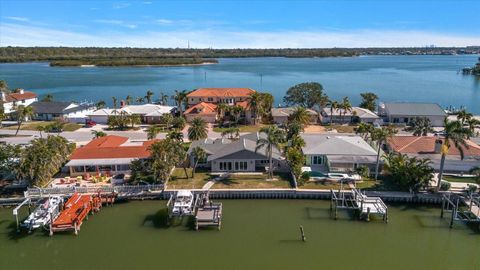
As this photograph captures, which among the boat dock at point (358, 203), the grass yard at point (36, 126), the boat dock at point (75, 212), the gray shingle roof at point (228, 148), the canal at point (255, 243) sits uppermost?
the gray shingle roof at point (228, 148)

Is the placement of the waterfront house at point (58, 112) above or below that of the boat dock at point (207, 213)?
above

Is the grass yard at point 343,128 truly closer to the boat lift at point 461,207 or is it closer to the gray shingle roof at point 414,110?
the gray shingle roof at point 414,110

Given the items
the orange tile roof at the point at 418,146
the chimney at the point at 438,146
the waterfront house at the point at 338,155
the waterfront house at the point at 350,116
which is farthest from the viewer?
the waterfront house at the point at 350,116

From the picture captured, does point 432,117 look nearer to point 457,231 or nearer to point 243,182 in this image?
point 457,231

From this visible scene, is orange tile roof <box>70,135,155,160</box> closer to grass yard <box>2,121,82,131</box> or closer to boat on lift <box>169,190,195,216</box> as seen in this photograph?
boat on lift <box>169,190,195,216</box>

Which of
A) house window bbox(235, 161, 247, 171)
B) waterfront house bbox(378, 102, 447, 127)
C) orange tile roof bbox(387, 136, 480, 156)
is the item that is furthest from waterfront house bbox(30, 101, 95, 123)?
waterfront house bbox(378, 102, 447, 127)

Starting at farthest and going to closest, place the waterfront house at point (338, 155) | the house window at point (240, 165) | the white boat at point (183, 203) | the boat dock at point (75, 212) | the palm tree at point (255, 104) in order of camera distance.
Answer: the palm tree at point (255, 104) → the house window at point (240, 165) → the waterfront house at point (338, 155) → the white boat at point (183, 203) → the boat dock at point (75, 212)

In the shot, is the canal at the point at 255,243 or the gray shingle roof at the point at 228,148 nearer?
the canal at the point at 255,243

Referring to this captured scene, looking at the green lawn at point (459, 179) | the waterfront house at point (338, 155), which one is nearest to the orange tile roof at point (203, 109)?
the waterfront house at point (338, 155)
